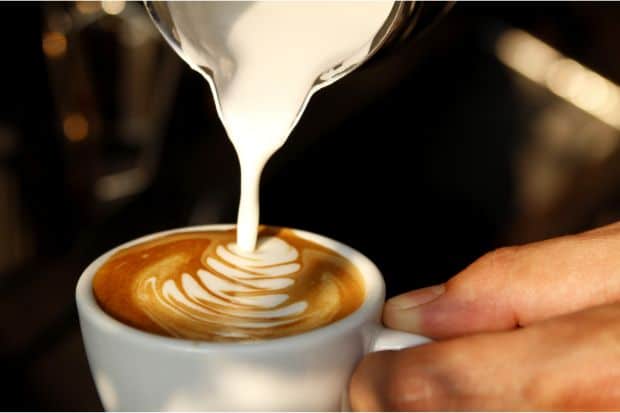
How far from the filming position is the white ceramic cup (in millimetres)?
614

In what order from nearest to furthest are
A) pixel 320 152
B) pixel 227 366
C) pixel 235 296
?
pixel 227 366, pixel 235 296, pixel 320 152

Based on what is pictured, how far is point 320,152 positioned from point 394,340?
1298 mm

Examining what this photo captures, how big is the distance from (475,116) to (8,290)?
1.31 meters

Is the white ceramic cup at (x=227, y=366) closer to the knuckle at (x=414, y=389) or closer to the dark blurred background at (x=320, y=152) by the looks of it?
the knuckle at (x=414, y=389)

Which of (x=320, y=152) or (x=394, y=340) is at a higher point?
(x=394, y=340)

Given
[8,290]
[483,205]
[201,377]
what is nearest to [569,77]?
[483,205]

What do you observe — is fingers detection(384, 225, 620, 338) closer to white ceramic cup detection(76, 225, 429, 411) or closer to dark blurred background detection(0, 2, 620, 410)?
white ceramic cup detection(76, 225, 429, 411)

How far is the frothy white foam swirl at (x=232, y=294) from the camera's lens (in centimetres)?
68

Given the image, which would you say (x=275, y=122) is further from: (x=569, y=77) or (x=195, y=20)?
(x=569, y=77)

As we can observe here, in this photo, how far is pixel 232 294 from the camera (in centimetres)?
74

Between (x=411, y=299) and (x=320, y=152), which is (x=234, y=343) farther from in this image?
(x=320, y=152)

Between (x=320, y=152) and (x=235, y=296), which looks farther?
(x=320, y=152)

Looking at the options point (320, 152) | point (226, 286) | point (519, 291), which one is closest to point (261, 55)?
point (226, 286)

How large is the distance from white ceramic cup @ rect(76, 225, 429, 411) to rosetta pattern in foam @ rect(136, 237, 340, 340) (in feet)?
0.13
